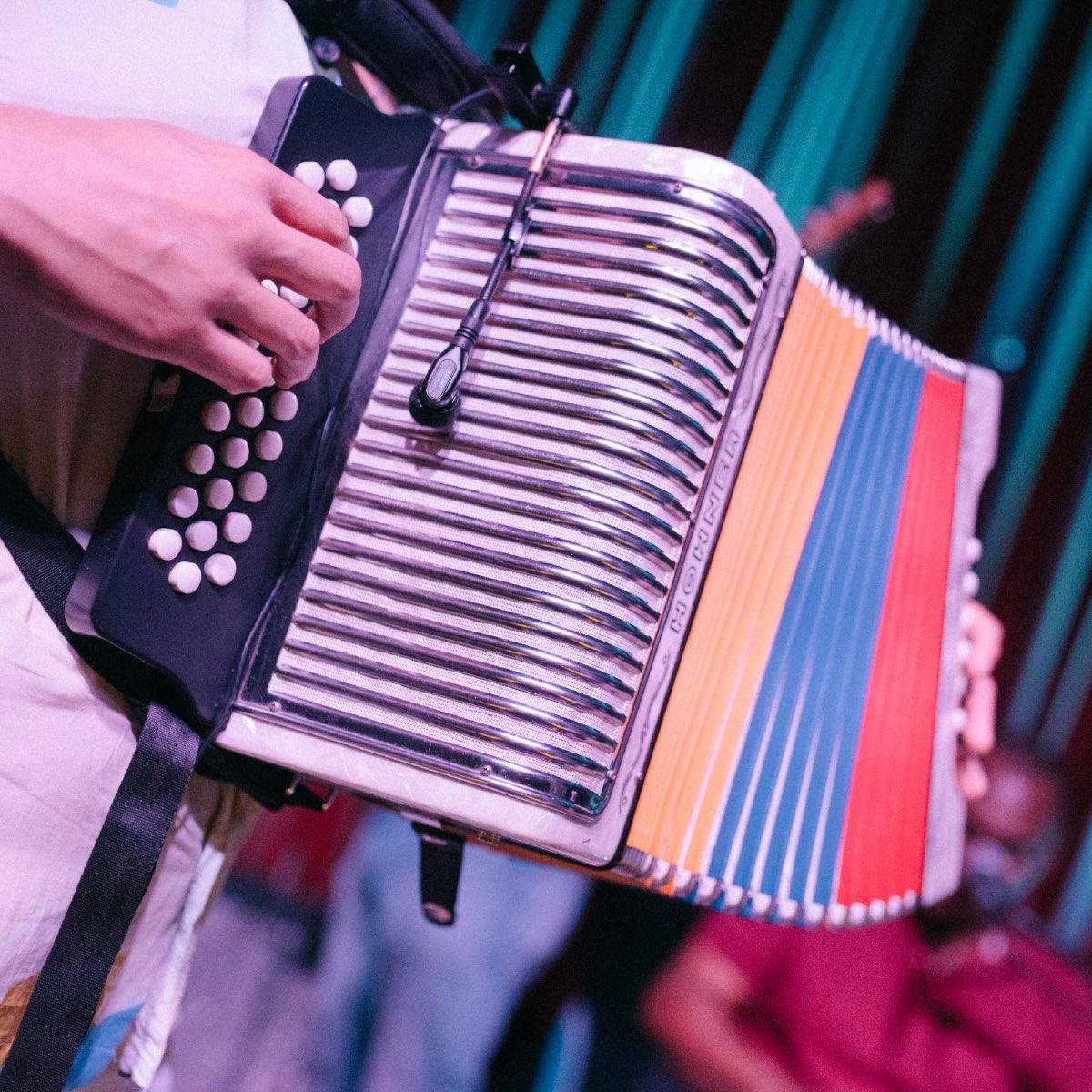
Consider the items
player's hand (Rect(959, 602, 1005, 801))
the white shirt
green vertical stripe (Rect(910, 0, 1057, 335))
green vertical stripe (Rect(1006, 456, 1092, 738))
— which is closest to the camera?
the white shirt

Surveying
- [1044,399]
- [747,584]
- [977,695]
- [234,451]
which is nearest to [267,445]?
[234,451]

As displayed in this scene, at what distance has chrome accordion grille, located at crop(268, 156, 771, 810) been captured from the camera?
69cm

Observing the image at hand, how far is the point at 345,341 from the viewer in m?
0.78

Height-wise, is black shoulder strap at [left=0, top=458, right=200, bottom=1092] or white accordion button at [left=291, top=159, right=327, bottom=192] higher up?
white accordion button at [left=291, top=159, right=327, bottom=192]

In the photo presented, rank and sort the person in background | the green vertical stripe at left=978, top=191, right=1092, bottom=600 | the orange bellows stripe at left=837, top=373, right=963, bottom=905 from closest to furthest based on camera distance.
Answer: the orange bellows stripe at left=837, top=373, right=963, bottom=905 → the person in background → the green vertical stripe at left=978, top=191, right=1092, bottom=600

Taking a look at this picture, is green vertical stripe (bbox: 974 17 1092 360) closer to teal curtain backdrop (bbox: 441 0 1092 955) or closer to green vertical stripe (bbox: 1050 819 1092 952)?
teal curtain backdrop (bbox: 441 0 1092 955)

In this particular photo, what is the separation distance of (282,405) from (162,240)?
21 cm

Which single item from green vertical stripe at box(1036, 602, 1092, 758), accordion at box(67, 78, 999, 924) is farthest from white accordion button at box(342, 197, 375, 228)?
green vertical stripe at box(1036, 602, 1092, 758)

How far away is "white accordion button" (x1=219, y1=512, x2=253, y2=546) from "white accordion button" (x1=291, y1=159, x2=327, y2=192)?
0.29m

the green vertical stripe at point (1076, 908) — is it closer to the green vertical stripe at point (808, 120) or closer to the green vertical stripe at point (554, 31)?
the green vertical stripe at point (808, 120)

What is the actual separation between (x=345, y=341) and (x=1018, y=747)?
244 centimetres

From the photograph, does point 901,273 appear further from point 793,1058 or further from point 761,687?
point 793,1058

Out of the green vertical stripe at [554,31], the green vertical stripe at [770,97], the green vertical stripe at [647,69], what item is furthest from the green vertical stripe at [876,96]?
the green vertical stripe at [554,31]

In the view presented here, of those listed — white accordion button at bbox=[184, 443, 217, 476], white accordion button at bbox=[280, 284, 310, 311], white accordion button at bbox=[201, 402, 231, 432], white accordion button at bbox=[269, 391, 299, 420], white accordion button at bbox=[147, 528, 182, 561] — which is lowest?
white accordion button at bbox=[147, 528, 182, 561]
